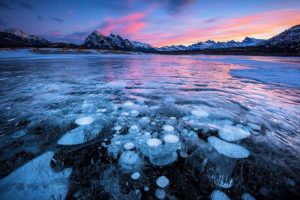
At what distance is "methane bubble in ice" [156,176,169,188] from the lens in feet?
4.14

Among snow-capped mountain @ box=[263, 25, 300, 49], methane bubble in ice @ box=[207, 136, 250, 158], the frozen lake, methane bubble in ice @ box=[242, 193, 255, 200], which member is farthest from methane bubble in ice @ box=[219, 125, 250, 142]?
snow-capped mountain @ box=[263, 25, 300, 49]

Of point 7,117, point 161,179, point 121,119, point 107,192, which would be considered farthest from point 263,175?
point 7,117

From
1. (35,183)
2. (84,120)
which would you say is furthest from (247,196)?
(84,120)

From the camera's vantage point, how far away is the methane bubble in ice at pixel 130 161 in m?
1.46

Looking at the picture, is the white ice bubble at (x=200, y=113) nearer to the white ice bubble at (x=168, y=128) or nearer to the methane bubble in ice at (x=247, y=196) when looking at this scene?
the white ice bubble at (x=168, y=128)

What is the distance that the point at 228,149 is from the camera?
1723mm

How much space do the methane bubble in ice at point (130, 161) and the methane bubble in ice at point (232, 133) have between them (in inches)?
46.6

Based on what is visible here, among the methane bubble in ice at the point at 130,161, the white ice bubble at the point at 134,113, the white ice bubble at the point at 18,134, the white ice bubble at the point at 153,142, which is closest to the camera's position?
the methane bubble in ice at the point at 130,161

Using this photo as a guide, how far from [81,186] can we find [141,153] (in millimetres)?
642

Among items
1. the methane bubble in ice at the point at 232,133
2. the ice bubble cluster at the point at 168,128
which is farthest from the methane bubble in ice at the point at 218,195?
the ice bubble cluster at the point at 168,128

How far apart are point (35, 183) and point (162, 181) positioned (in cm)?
111

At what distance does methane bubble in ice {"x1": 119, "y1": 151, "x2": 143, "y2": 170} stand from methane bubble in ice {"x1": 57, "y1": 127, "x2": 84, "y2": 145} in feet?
2.09

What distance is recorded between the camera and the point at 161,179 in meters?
1.32

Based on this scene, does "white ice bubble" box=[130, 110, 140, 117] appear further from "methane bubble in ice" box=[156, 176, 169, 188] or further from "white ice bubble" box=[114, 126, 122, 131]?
"methane bubble in ice" box=[156, 176, 169, 188]
